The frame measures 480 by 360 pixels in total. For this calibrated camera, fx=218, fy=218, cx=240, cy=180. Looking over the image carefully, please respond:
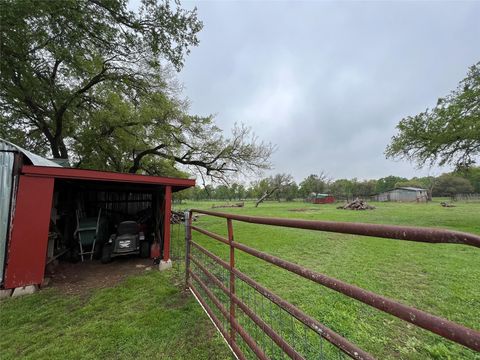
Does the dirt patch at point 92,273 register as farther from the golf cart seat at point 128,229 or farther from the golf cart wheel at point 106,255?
the golf cart seat at point 128,229

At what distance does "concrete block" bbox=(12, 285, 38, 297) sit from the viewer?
369cm

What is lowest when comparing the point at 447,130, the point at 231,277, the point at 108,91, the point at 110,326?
the point at 110,326

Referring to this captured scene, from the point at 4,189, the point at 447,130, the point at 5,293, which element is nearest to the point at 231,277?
the point at 5,293

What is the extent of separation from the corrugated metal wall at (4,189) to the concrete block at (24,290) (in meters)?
0.29

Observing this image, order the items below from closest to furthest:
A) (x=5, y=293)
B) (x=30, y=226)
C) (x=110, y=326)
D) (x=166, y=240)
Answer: (x=110, y=326) → (x=5, y=293) → (x=30, y=226) → (x=166, y=240)

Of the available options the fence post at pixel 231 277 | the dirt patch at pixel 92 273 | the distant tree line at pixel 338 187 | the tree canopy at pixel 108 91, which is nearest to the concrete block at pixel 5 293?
the dirt patch at pixel 92 273

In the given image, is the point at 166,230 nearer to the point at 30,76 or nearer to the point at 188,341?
the point at 188,341

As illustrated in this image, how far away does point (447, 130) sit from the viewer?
9.52 m

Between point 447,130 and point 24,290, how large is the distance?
1456 cm

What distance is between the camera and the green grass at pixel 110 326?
2371 mm

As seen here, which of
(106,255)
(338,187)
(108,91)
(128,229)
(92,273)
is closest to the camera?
(92,273)

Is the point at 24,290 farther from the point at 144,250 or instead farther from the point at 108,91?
the point at 108,91

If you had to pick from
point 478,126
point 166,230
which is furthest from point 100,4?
point 478,126

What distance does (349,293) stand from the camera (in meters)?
0.92
